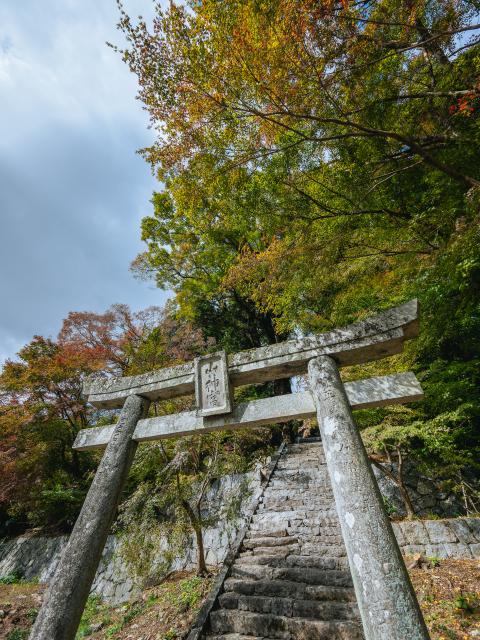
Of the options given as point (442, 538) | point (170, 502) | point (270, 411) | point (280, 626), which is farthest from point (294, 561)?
point (270, 411)

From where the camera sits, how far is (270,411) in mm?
3334

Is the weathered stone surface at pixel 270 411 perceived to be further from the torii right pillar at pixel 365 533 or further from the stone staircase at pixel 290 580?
the stone staircase at pixel 290 580

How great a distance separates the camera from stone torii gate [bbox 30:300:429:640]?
2.14m

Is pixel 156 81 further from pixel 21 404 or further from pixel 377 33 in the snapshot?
pixel 21 404

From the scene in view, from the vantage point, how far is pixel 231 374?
3693 mm

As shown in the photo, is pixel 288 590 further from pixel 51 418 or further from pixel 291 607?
pixel 51 418

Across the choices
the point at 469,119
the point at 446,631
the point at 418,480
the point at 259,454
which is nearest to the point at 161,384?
the point at 446,631

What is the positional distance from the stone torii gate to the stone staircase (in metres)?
2.63

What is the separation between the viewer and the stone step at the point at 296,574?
4668 mm

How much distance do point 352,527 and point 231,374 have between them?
1.95m

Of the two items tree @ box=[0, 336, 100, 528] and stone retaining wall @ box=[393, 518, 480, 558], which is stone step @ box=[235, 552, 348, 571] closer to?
stone retaining wall @ box=[393, 518, 480, 558]

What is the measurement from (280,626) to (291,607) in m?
0.29

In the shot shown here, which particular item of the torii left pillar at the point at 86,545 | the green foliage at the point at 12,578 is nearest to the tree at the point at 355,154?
the torii left pillar at the point at 86,545

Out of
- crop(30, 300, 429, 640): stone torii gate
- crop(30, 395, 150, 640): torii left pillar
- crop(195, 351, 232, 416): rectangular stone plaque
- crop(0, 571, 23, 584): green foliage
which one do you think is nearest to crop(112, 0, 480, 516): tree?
crop(30, 300, 429, 640): stone torii gate
